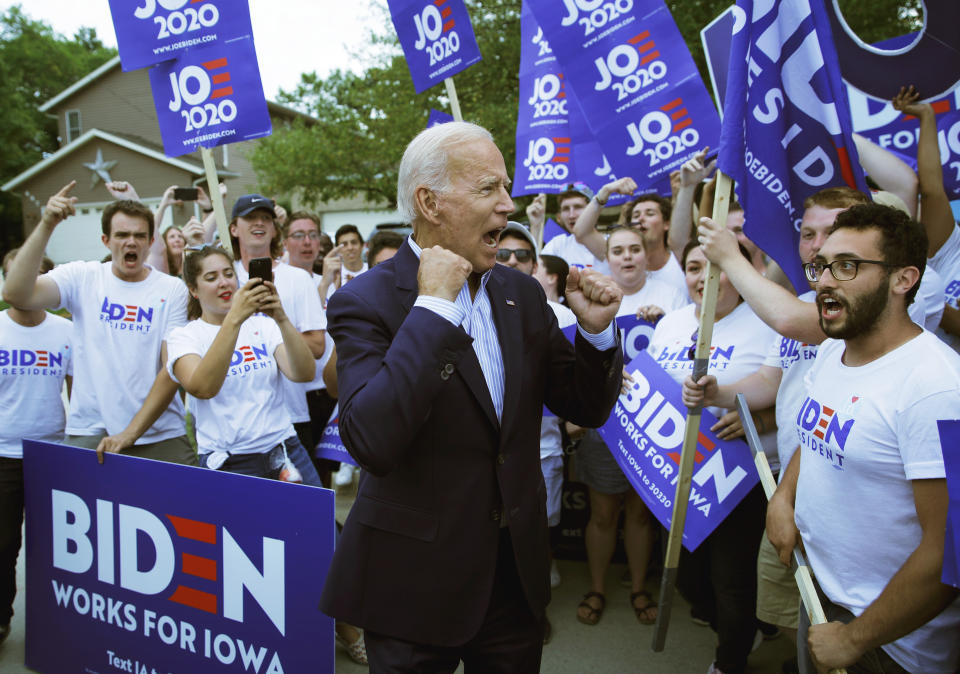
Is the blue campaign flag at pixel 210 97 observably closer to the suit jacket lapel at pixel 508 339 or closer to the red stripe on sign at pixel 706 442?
the suit jacket lapel at pixel 508 339

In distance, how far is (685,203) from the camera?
500cm

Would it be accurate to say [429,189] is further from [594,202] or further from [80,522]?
[594,202]

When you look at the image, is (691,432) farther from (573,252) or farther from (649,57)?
(573,252)

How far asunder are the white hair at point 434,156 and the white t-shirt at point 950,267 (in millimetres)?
2993

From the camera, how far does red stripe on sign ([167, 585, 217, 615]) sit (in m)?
2.98

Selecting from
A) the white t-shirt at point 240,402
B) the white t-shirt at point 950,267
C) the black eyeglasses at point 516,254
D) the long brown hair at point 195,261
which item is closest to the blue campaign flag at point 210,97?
the long brown hair at point 195,261

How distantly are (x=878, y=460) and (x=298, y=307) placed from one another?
10.6 ft

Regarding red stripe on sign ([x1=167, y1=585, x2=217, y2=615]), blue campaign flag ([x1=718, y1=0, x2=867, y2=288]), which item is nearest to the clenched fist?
blue campaign flag ([x1=718, y1=0, x2=867, y2=288])

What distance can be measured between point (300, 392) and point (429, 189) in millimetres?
2827

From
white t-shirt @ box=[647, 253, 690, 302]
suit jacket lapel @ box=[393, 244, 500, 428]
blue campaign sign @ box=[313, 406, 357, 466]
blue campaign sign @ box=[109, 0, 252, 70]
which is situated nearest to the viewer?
suit jacket lapel @ box=[393, 244, 500, 428]

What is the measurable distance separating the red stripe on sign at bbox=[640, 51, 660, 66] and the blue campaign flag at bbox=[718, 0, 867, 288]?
1.22 meters

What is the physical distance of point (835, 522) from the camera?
2.20 m

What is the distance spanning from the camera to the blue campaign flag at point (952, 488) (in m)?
1.77

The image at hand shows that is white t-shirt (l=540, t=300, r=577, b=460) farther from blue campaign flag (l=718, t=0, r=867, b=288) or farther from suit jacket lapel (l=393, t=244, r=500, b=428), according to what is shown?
suit jacket lapel (l=393, t=244, r=500, b=428)
